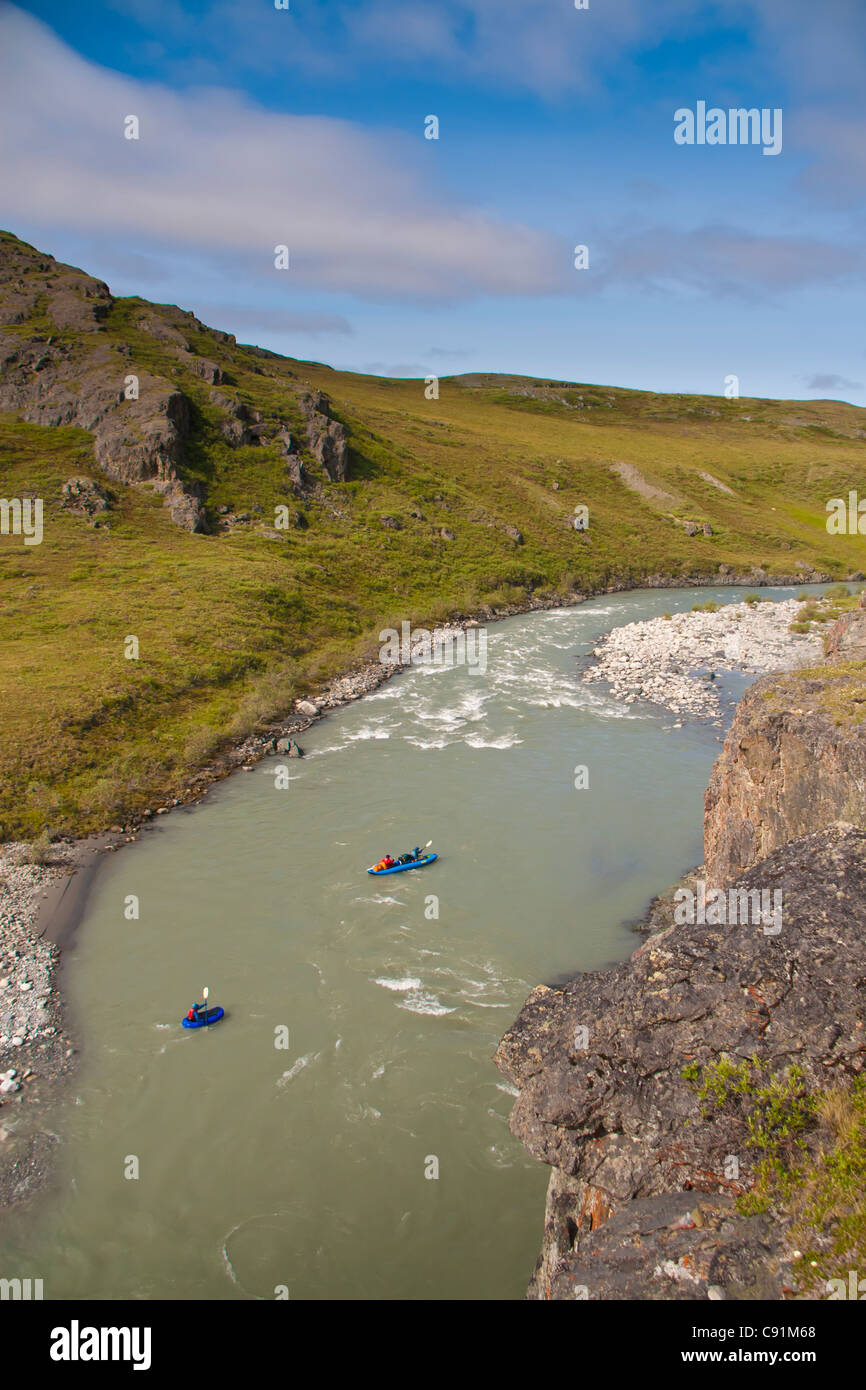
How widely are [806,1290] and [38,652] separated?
38.4 m

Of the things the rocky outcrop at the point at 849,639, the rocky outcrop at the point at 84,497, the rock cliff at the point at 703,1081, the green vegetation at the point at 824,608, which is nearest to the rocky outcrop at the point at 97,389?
the rocky outcrop at the point at 84,497

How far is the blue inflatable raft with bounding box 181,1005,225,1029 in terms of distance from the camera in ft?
53.8

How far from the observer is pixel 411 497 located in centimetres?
7700

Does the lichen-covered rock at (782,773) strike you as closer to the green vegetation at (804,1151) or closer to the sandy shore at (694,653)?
the green vegetation at (804,1151)

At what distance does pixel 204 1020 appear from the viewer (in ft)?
54.0

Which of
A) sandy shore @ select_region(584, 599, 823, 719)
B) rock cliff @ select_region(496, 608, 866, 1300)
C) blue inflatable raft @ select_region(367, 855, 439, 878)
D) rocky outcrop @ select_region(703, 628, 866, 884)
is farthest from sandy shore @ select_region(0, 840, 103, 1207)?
sandy shore @ select_region(584, 599, 823, 719)

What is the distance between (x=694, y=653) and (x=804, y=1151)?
4305 centimetres

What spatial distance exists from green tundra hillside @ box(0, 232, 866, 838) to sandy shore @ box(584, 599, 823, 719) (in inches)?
567

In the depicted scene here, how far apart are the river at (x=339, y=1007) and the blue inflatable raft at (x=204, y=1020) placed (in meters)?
0.27

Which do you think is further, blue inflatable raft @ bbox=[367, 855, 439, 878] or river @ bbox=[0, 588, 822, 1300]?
blue inflatable raft @ bbox=[367, 855, 439, 878]

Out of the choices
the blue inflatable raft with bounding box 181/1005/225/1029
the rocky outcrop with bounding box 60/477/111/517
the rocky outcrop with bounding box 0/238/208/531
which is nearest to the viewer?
the blue inflatable raft with bounding box 181/1005/225/1029

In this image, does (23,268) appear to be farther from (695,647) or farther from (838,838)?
(838,838)

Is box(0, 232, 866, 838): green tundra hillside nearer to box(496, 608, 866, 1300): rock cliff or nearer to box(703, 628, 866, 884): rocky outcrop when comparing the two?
box(703, 628, 866, 884): rocky outcrop

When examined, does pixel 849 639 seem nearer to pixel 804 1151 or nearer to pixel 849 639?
pixel 849 639
